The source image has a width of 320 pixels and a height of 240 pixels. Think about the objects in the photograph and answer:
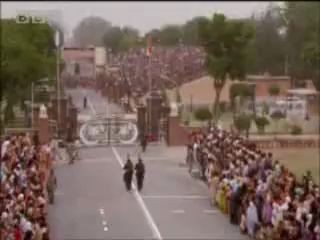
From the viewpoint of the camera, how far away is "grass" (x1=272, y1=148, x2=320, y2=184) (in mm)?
37750

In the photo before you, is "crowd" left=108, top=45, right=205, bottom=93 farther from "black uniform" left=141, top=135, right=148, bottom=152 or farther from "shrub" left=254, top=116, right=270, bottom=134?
"shrub" left=254, top=116, right=270, bottom=134

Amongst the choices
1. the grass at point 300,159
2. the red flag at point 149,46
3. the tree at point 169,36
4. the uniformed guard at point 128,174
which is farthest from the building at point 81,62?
the uniformed guard at point 128,174

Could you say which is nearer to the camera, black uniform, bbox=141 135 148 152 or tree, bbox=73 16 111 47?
black uniform, bbox=141 135 148 152

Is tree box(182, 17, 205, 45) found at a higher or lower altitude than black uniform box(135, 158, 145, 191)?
higher

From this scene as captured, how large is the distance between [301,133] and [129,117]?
808cm

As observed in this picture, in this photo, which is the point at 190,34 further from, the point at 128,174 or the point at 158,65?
the point at 128,174

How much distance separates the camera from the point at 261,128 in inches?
1903

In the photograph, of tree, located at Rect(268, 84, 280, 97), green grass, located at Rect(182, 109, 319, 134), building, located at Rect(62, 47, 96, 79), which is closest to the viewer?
green grass, located at Rect(182, 109, 319, 134)

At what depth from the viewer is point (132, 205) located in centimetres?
2956

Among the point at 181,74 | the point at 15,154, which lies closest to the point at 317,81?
the point at 181,74

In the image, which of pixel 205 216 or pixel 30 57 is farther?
pixel 30 57

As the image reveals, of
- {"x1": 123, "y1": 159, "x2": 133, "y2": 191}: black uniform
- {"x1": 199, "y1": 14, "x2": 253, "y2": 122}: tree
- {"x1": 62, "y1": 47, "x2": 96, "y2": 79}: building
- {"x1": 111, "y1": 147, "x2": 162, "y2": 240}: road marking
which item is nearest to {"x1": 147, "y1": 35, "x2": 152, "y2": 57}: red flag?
{"x1": 199, "y1": 14, "x2": 253, "y2": 122}: tree

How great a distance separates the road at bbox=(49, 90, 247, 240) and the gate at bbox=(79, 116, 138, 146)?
293 cm

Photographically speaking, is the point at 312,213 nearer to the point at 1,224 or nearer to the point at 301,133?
the point at 1,224
